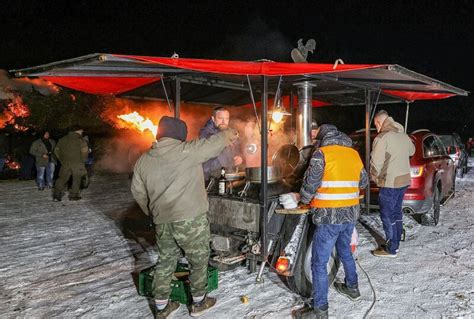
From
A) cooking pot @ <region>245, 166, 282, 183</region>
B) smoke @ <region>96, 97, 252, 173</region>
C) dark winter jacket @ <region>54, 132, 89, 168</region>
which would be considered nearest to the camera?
cooking pot @ <region>245, 166, 282, 183</region>

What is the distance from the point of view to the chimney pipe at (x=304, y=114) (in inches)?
236

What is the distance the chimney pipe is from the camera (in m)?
5.99

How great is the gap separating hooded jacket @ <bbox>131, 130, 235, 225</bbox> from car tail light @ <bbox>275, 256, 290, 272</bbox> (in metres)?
1.09

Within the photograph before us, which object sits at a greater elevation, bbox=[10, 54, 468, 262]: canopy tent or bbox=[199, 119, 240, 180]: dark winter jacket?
bbox=[10, 54, 468, 262]: canopy tent

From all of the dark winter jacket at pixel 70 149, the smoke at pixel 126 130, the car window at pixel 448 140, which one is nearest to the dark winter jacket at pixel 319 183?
the dark winter jacket at pixel 70 149

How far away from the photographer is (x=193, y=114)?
1619 cm

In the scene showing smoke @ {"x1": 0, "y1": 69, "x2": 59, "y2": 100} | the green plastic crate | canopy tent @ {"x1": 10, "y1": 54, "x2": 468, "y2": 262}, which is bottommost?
the green plastic crate

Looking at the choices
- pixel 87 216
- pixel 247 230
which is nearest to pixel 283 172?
pixel 247 230

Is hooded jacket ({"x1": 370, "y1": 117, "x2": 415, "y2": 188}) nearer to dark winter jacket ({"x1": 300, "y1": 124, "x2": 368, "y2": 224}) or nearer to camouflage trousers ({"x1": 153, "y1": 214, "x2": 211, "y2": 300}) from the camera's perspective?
dark winter jacket ({"x1": 300, "y1": 124, "x2": 368, "y2": 224})

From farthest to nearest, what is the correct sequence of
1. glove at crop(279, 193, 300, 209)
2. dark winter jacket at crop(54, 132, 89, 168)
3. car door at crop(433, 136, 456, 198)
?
dark winter jacket at crop(54, 132, 89, 168), car door at crop(433, 136, 456, 198), glove at crop(279, 193, 300, 209)

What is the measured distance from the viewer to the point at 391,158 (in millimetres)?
5086

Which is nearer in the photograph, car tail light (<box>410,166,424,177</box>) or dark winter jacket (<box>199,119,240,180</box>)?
dark winter jacket (<box>199,119,240,180</box>)

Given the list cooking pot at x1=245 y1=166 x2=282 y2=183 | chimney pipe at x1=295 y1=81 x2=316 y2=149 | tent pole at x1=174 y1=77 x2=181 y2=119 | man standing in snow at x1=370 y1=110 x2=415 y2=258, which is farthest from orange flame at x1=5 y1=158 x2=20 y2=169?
man standing in snow at x1=370 y1=110 x2=415 y2=258

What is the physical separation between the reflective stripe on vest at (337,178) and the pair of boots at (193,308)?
152 centimetres
